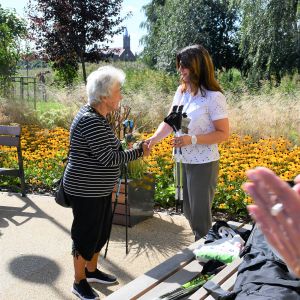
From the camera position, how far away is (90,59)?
16250 mm

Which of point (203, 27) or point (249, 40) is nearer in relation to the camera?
point (249, 40)

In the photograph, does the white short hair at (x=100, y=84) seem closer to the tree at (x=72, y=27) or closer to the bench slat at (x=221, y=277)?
the bench slat at (x=221, y=277)

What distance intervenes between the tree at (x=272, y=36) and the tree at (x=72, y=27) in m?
4.47

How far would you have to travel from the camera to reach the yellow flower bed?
18.1 feet

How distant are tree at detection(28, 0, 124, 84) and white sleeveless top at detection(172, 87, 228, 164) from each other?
505 inches

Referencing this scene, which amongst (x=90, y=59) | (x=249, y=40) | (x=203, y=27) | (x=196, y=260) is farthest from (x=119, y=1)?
(x=196, y=260)

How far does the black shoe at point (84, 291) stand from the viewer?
10.9 ft

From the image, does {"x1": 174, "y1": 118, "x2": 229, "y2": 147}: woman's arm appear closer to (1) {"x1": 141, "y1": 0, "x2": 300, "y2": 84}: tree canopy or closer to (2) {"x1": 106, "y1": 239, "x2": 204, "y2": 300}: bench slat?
(2) {"x1": 106, "y1": 239, "x2": 204, "y2": 300}: bench slat

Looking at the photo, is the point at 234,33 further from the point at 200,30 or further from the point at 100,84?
the point at 100,84

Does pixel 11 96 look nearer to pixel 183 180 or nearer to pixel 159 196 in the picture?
pixel 159 196

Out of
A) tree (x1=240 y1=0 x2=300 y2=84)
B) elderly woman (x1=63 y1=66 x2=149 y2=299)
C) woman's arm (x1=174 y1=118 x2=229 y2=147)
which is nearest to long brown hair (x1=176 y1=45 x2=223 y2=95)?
woman's arm (x1=174 y1=118 x2=229 y2=147)

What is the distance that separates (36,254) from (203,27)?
18313 millimetres

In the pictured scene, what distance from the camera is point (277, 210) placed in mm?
966

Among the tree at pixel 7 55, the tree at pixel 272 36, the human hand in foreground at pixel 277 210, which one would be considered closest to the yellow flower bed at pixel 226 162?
the human hand in foreground at pixel 277 210
